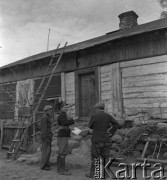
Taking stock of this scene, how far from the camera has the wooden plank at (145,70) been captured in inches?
393

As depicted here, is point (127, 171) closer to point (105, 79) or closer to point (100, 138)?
point (100, 138)

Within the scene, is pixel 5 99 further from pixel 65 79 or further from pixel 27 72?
pixel 65 79

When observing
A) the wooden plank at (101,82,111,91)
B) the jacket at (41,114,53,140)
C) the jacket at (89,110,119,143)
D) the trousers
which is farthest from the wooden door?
the jacket at (89,110,119,143)

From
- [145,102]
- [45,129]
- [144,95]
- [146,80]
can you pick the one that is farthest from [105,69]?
[45,129]

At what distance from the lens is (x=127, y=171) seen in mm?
6770

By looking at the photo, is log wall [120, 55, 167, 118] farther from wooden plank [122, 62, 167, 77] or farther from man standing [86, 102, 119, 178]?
man standing [86, 102, 119, 178]

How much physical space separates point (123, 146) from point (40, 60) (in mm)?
8118

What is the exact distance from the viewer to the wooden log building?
1007cm

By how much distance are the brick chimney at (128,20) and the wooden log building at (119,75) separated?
439 centimetres

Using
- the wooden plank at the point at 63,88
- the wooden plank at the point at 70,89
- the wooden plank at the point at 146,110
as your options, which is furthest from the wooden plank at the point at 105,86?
the wooden plank at the point at 63,88

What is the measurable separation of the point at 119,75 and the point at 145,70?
1.17 meters

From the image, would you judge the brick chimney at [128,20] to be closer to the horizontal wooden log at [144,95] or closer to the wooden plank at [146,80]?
the wooden plank at [146,80]

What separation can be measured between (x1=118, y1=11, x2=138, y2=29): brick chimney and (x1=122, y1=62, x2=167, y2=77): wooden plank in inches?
250

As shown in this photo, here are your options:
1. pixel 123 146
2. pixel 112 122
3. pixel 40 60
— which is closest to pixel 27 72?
pixel 40 60
